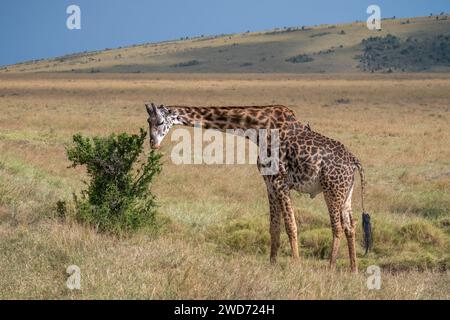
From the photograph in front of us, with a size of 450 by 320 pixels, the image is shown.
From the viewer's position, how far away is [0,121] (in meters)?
30.0

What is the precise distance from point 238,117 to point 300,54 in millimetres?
101764

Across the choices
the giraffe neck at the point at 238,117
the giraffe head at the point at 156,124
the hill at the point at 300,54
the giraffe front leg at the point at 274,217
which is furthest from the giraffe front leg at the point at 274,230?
the hill at the point at 300,54

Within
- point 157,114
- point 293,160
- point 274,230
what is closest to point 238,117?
point 293,160

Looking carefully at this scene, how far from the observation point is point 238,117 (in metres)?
8.95

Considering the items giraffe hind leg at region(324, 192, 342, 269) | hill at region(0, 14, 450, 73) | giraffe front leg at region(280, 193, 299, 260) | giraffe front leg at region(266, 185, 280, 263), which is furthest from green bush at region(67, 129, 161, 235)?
hill at region(0, 14, 450, 73)

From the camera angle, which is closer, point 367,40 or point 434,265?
point 434,265

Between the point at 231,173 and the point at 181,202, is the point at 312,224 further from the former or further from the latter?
the point at 231,173

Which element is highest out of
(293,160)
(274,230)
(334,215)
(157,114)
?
(157,114)

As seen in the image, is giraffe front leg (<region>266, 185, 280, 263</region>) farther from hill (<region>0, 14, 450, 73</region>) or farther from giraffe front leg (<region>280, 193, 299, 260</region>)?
hill (<region>0, 14, 450, 73</region>)

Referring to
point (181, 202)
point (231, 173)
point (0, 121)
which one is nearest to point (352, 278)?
point (181, 202)

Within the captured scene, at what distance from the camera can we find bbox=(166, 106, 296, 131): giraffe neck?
8.91m

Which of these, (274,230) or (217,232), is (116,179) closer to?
(217,232)
